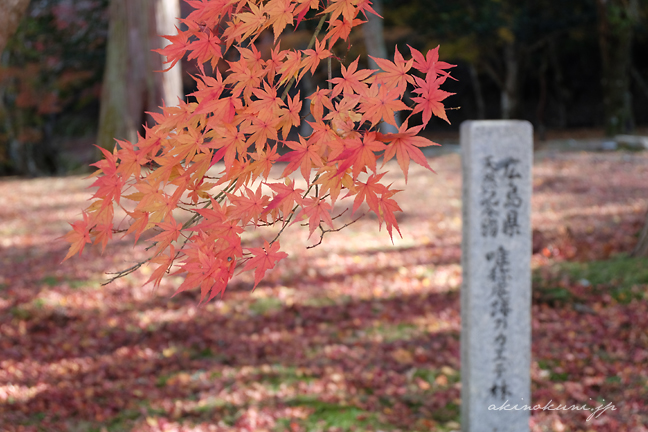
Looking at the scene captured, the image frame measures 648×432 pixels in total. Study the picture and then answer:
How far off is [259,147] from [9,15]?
91.0 inches

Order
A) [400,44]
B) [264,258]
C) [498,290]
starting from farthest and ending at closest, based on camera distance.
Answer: [400,44], [498,290], [264,258]

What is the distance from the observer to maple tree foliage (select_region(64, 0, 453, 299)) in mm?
1099

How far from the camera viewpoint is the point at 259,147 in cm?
114

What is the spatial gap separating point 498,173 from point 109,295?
4520 mm

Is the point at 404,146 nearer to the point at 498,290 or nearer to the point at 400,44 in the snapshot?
the point at 498,290

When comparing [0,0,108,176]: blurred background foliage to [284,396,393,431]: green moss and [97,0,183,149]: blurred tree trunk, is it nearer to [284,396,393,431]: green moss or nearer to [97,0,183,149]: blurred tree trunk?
[97,0,183,149]: blurred tree trunk

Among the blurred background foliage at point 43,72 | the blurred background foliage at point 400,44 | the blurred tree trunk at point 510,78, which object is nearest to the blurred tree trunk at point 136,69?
the blurred background foliage at point 400,44

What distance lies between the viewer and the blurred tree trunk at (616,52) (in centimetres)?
1445

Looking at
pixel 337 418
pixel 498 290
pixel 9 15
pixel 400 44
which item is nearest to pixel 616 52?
pixel 400 44

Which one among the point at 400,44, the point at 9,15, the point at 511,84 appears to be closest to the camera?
the point at 9,15

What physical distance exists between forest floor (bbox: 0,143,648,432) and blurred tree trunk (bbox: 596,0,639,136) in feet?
29.3

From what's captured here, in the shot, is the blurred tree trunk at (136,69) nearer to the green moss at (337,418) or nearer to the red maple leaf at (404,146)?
the green moss at (337,418)

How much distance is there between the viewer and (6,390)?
160 inches

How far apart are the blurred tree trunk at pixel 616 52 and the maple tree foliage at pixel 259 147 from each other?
15828mm
